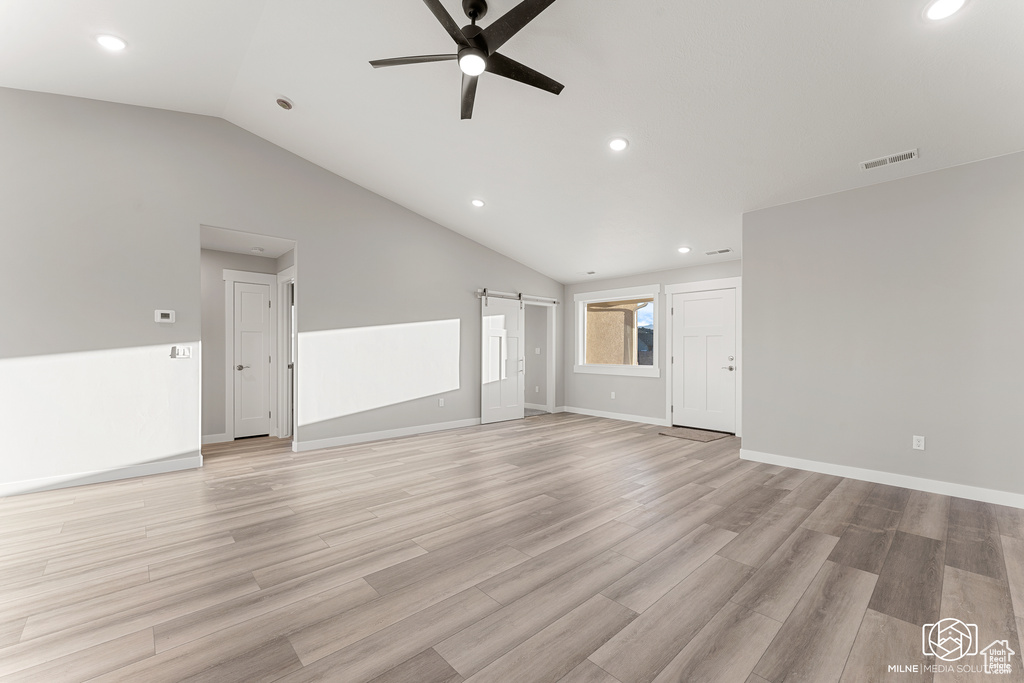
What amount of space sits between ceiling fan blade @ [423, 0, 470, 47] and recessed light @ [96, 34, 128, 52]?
276 cm

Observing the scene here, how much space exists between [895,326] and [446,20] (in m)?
4.36

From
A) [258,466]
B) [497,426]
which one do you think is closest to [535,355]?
[497,426]

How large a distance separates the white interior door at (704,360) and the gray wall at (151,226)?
165 inches

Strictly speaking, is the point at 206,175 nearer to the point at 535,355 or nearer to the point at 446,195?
the point at 446,195

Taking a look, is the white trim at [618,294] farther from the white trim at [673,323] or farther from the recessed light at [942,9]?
the recessed light at [942,9]

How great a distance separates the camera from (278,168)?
16.1 feet

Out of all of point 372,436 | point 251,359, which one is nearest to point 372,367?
point 372,436

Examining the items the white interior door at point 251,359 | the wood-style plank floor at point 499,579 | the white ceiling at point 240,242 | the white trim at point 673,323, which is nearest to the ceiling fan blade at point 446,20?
the wood-style plank floor at point 499,579

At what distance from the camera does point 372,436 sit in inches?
217

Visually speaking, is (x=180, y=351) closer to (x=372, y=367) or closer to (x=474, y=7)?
(x=372, y=367)

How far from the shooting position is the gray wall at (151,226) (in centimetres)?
366

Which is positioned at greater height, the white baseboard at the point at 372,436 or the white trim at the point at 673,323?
the white trim at the point at 673,323

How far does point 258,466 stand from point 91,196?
2.98 m

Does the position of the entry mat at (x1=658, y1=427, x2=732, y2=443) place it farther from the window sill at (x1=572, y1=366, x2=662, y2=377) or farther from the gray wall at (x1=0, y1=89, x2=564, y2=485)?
the gray wall at (x1=0, y1=89, x2=564, y2=485)
